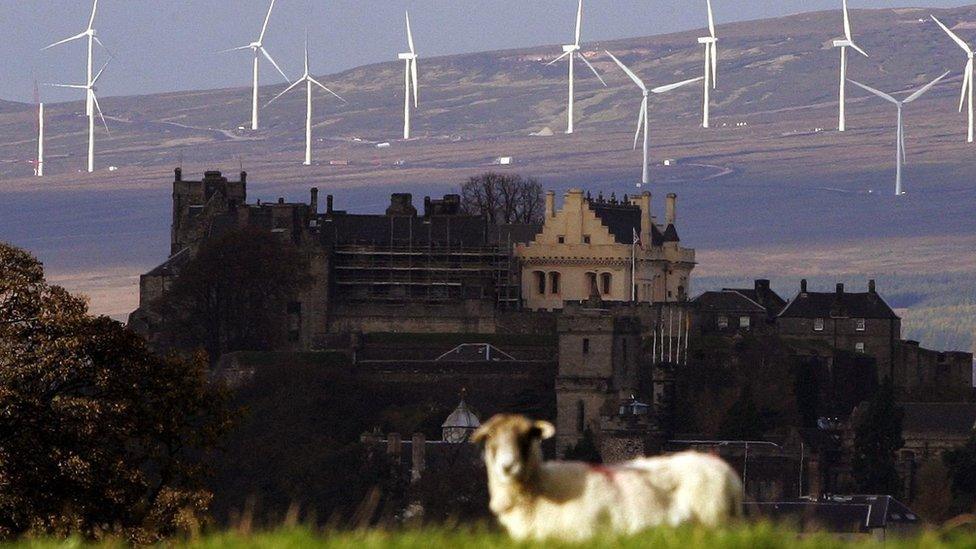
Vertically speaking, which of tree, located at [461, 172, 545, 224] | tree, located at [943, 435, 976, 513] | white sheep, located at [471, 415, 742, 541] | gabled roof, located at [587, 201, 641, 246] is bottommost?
tree, located at [943, 435, 976, 513]

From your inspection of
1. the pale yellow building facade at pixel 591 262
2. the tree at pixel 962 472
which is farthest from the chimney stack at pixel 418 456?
the pale yellow building facade at pixel 591 262

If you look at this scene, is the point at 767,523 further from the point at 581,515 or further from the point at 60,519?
the point at 60,519

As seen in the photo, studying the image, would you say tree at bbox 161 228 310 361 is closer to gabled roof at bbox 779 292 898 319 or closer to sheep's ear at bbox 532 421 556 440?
gabled roof at bbox 779 292 898 319

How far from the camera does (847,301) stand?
14488 cm

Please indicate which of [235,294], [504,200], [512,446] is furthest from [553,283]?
[512,446]

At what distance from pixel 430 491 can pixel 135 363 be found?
59.9m

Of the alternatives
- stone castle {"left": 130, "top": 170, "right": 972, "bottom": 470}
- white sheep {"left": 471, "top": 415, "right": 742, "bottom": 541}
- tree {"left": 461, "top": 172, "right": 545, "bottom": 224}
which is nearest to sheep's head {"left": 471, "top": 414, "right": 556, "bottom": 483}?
white sheep {"left": 471, "top": 415, "right": 742, "bottom": 541}

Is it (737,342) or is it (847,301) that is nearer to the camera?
(737,342)

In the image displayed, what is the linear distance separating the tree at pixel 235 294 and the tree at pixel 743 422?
2416cm

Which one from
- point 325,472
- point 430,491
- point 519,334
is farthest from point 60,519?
point 519,334

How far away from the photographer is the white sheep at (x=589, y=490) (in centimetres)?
2184

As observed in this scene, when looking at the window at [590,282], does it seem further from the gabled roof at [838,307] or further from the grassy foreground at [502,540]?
the grassy foreground at [502,540]

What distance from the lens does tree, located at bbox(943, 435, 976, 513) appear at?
11919 cm

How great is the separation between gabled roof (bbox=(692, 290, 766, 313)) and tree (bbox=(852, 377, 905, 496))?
15.2m
